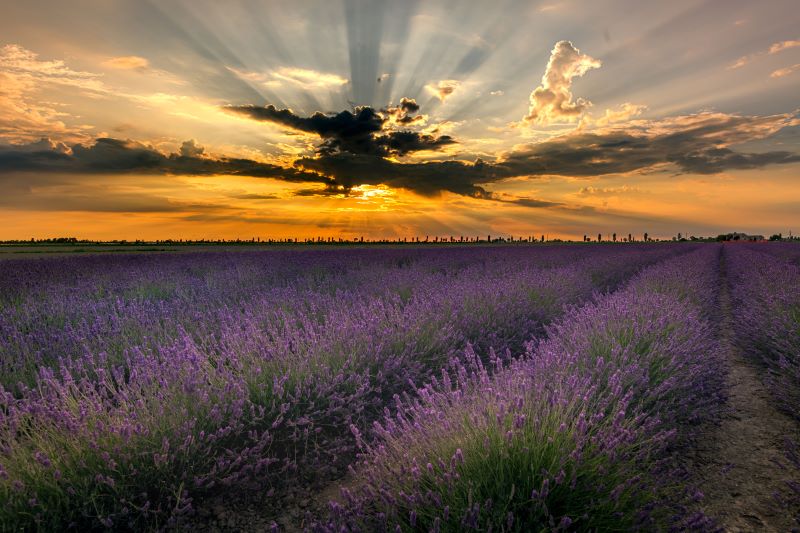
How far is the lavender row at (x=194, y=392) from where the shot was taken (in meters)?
2.21

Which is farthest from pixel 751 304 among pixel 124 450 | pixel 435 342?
pixel 124 450

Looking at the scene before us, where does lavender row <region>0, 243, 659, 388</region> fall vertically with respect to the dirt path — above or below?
above

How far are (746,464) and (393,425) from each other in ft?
7.87

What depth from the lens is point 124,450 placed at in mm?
2350

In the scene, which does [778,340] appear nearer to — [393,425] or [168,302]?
[393,425]

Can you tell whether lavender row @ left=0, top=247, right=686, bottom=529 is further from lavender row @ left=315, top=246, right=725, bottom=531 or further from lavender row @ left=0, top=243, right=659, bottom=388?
lavender row @ left=315, top=246, right=725, bottom=531

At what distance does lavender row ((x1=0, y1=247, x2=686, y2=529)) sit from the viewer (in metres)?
2.21

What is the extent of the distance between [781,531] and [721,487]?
41 centimetres

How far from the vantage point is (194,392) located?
2809 mm

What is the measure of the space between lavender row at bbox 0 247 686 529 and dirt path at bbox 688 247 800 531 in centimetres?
197

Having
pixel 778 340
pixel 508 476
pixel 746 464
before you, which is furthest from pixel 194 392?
pixel 778 340

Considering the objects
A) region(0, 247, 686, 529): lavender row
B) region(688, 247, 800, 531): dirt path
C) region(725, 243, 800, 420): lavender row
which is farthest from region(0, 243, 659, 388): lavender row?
region(725, 243, 800, 420): lavender row

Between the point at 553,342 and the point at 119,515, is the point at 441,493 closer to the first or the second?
the point at 119,515

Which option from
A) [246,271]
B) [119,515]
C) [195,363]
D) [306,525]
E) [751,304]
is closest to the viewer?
[119,515]
